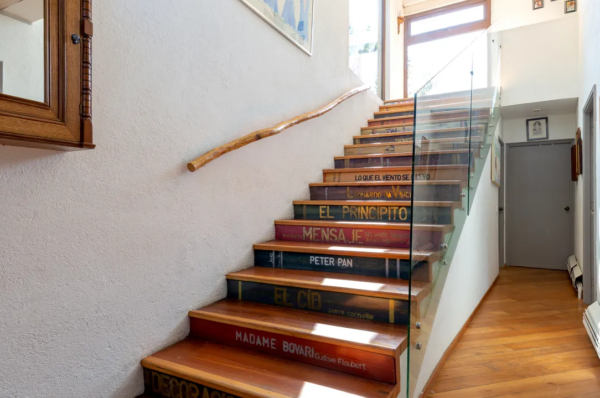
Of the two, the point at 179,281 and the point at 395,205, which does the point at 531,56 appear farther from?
the point at 179,281

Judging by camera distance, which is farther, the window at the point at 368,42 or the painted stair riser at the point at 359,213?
the window at the point at 368,42

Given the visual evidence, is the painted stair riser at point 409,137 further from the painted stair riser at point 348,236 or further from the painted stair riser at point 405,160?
the painted stair riser at point 348,236

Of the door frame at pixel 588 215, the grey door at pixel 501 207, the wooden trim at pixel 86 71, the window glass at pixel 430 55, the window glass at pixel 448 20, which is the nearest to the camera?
the wooden trim at pixel 86 71

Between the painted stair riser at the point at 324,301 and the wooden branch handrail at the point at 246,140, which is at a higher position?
the wooden branch handrail at the point at 246,140

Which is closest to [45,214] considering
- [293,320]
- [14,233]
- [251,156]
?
[14,233]

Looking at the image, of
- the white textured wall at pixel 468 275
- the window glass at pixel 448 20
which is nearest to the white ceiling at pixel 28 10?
the white textured wall at pixel 468 275

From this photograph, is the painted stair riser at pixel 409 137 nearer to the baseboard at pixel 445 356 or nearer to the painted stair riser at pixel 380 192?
the painted stair riser at pixel 380 192

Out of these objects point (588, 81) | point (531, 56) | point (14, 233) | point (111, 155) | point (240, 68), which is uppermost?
point (531, 56)

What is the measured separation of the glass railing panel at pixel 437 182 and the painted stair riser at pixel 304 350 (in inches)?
4.7

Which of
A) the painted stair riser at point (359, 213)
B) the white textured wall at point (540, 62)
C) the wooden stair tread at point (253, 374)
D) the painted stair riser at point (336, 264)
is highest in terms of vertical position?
the white textured wall at point (540, 62)

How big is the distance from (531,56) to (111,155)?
5782mm

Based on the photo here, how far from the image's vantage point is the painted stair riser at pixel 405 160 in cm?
182

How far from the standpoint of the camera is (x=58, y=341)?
56.1 inches

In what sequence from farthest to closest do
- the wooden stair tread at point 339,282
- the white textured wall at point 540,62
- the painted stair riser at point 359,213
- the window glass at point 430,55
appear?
the window glass at point 430,55
the white textured wall at point 540,62
the painted stair riser at point 359,213
the wooden stair tread at point 339,282
